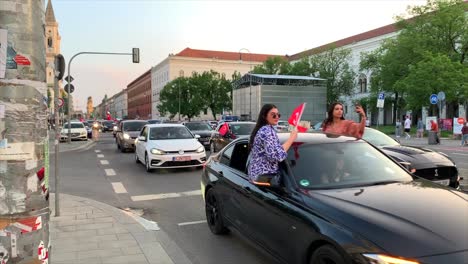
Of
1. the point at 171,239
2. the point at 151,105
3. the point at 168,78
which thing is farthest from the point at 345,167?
the point at 151,105

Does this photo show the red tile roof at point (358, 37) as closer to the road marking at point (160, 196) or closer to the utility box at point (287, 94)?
the utility box at point (287, 94)

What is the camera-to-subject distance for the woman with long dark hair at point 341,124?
6.47 m

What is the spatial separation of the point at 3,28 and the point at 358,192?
3.00 m

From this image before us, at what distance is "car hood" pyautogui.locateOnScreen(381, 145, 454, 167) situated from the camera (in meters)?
7.72

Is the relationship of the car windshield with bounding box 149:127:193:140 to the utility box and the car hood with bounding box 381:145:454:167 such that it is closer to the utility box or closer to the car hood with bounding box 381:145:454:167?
the car hood with bounding box 381:145:454:167

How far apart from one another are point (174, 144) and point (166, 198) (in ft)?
14.2

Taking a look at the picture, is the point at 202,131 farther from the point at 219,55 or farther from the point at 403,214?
the point at 219,55

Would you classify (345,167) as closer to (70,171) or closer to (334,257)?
(334,257)

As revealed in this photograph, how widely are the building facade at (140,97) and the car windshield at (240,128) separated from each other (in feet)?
398

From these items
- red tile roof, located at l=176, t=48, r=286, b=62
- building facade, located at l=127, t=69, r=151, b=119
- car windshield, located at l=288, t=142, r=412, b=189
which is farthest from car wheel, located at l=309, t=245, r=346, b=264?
building facade, located at l=127, t=69, r=151, b=119

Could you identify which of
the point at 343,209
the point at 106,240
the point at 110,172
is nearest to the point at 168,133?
the point at 110,172

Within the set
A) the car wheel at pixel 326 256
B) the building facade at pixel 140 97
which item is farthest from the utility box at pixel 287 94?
the building facade at pixel 140 97

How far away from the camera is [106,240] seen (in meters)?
5.43

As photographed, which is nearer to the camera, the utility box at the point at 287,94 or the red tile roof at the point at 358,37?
the utility box at the point at 287,94
